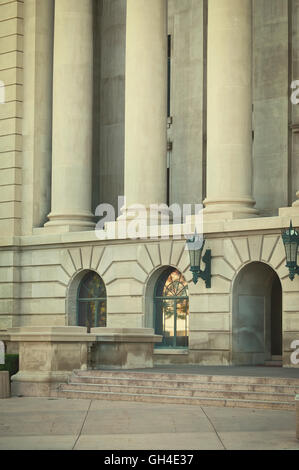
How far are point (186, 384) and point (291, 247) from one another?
33.0 feet

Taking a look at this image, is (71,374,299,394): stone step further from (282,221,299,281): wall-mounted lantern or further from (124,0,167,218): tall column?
(124,0,167,218): tall column

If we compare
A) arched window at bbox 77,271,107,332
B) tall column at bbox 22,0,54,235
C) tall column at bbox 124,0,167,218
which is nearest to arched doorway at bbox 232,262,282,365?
tall column at bbox 124,0,167,218

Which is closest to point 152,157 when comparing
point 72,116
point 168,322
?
point 72,116

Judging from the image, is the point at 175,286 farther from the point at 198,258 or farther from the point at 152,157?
the point at 152,157

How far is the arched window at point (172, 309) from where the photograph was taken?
1754 inches

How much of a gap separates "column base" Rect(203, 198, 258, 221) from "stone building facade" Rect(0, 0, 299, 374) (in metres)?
0.07

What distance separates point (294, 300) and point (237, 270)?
9.98ft

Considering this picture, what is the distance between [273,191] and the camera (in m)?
46.8

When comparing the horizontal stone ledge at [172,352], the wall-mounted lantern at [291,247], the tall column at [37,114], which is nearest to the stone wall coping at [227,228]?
the wall-mounted lantern at [291,247]

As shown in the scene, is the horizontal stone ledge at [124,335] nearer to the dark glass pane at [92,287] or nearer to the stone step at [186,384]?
the stone step at [186,384]

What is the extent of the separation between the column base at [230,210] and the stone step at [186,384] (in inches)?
470

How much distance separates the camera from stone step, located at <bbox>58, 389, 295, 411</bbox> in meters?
27.4

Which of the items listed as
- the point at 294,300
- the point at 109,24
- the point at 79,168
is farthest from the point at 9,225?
the point at 294,300

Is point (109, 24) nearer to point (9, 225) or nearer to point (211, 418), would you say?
point (9, 225)
